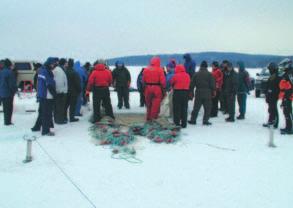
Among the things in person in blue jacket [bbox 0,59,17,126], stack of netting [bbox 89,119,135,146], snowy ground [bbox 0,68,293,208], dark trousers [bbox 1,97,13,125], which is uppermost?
person in blue jacket [bbox 0,59,17,126]

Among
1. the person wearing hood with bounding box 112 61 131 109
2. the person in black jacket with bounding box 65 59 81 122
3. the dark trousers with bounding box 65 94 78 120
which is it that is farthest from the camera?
the person wearing hood with bounding box 112 61 131 109

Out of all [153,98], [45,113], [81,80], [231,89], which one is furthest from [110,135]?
[231,89]

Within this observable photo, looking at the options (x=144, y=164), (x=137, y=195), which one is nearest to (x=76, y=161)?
(x=144, y=164)

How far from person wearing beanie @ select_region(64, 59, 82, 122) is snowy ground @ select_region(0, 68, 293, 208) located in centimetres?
192

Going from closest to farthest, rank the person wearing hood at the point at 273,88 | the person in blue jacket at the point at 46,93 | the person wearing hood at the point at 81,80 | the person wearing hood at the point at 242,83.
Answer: the person in blue jacket at the point at 46,93 < the person wearing hood at the point at 273,88 < the person wearing hood at the point at 242,83 < the person wearing hood at the point at 81,80

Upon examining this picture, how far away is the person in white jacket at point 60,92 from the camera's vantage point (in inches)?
411

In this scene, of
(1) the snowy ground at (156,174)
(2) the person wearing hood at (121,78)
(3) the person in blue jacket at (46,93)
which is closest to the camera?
(1) the snowy ground at (156,174)

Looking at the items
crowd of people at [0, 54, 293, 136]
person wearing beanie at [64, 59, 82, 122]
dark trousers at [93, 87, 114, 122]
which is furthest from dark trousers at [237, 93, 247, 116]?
person wearing beanie at [64, 59, 82, 122]

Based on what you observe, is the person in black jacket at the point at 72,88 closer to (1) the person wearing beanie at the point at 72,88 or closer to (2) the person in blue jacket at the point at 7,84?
(1) the person wearing beanie at the point at 72,88

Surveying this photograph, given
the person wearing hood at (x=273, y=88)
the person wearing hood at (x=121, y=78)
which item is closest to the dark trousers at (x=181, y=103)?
the person wearing hood at (x=273, y=88)

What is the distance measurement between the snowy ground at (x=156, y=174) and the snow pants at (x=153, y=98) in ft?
5.23

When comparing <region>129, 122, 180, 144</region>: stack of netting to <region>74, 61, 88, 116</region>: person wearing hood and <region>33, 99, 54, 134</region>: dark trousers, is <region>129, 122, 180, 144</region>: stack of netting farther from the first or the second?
<region>74, 61, 88, 116</region>: person wearing hood

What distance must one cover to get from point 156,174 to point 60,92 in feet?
17.2

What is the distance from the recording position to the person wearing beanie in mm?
11180
